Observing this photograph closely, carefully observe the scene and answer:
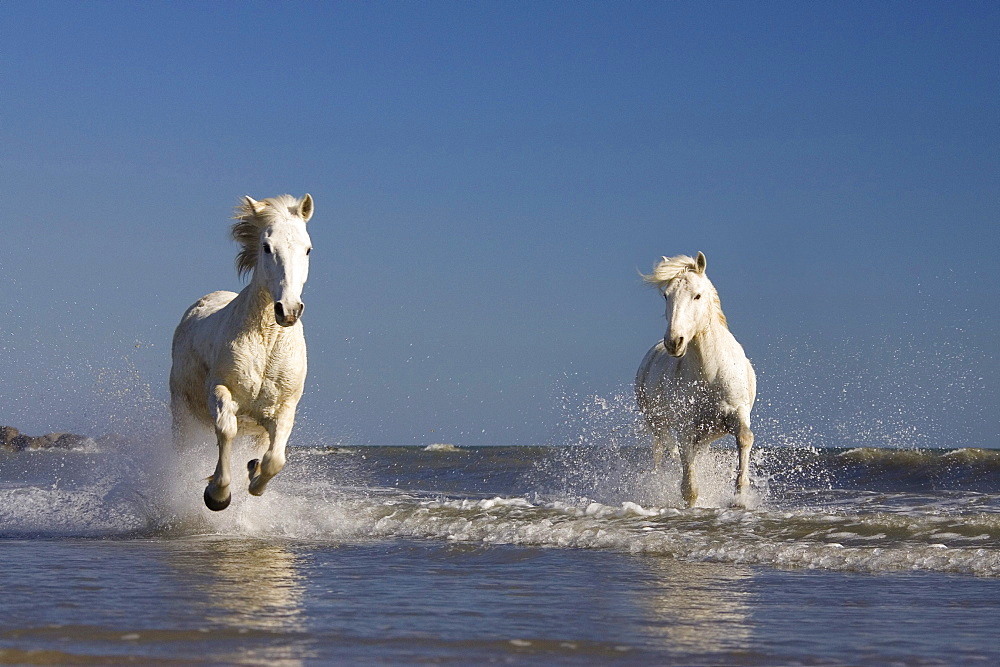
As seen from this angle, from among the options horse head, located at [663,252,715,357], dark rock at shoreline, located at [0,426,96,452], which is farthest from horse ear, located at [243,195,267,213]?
dark rock at shoreline, located at [0,426,96,452]

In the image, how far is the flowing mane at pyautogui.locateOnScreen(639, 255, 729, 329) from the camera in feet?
26.7

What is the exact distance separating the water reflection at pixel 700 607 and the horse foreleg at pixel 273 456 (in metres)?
2.58

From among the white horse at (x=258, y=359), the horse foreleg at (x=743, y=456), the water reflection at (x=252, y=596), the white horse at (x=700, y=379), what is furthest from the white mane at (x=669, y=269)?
the water reflection at (x=252, y=596)

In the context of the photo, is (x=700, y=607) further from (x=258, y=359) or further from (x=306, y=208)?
(x=306, y=208)

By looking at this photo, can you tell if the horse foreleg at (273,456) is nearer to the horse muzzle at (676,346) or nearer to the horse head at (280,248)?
the horse head at (280,248)

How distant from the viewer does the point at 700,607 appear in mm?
4141

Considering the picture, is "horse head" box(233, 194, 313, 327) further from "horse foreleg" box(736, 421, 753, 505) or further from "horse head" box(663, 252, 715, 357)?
"horse foreleg" box(736, 421, 753, 505)

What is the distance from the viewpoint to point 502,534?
7.10 metres

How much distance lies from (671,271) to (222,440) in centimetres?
361

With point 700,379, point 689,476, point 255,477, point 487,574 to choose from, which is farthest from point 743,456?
point 255,477

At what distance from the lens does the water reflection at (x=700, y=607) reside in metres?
3.44

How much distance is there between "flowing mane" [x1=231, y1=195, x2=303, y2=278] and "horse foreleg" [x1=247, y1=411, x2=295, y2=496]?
3.65 feet

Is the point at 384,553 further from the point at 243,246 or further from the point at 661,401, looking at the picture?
the point at 661,401

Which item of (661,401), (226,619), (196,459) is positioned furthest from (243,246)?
(226,619)
